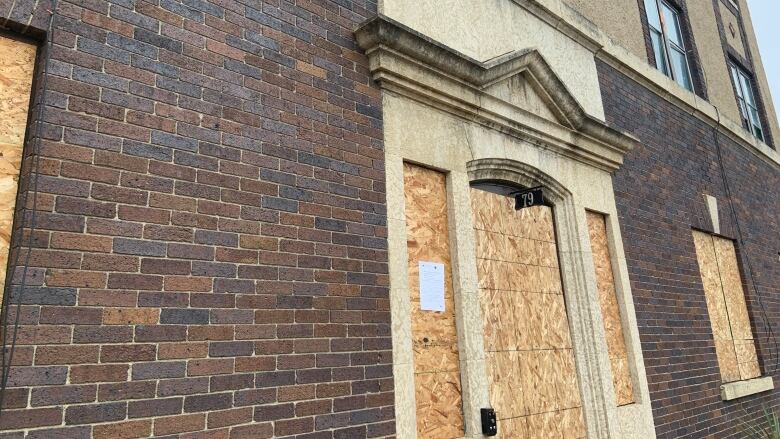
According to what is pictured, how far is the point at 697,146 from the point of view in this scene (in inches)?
337

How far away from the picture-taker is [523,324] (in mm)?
4816

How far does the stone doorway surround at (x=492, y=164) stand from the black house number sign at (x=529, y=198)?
0.81 feet

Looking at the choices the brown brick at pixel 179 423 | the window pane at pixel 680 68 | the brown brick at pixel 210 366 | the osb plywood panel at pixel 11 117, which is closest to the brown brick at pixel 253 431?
the brown brick at pixel 179 423

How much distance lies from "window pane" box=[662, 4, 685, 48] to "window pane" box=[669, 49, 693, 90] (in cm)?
25

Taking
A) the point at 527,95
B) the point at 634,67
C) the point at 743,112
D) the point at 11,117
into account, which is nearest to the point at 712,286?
the point at 634,67

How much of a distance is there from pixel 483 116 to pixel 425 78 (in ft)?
2.61

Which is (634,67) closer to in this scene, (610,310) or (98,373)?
(610,310)

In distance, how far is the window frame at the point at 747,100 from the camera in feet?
37.2

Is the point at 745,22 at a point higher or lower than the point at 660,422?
higher

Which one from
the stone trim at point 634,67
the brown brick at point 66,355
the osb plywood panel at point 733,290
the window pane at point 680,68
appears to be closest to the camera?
the brown brick at point 66,355

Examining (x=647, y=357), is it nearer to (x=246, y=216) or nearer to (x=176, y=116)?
(x=246, y=216)

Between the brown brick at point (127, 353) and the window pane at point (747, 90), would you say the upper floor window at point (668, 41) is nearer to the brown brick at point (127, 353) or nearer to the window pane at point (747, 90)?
the window pane at point (747, 90)

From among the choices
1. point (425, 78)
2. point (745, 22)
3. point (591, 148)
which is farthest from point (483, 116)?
point (745, 22)

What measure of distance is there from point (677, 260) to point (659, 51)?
4.03 metres
